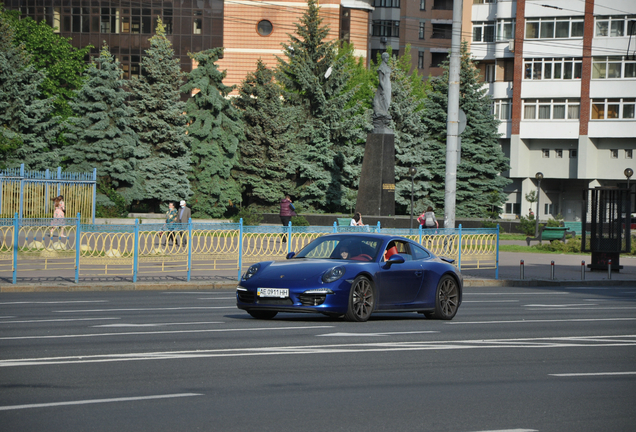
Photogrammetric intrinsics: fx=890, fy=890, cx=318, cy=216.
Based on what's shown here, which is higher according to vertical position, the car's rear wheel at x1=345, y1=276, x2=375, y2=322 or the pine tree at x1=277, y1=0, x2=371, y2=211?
the pine tree at x1=277, y1=0, x2=371, y2=211

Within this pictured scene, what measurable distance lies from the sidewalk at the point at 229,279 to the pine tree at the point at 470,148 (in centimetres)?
2347

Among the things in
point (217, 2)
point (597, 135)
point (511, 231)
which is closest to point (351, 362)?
point (511, 231)

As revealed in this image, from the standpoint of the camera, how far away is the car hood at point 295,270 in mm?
12562

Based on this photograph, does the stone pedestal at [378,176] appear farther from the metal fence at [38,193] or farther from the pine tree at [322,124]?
the pine tree at [322,124]

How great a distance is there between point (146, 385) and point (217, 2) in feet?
233

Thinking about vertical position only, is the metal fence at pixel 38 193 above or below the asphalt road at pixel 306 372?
above

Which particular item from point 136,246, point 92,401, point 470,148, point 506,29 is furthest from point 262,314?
point 506,29

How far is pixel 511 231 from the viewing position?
49781 millimetres

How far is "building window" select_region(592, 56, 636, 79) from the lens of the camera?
69.5 metres

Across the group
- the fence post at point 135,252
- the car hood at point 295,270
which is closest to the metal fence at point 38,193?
the fence post at point 135,252

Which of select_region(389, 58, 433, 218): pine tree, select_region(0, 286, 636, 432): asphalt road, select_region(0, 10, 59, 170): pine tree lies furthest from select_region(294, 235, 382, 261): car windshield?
select_region(389, 58, 433, 218): pine tree

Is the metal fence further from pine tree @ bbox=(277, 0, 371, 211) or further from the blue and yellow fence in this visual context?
pine tree @ bbox=(277, 0, 371, 211)

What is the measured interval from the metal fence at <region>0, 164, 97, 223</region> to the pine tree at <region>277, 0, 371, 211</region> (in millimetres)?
22015

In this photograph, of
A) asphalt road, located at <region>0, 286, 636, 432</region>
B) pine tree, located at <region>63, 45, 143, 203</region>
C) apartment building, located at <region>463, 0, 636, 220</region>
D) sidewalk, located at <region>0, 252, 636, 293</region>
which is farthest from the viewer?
apartment building, located at <region>463, 0, 636, 220</region>
